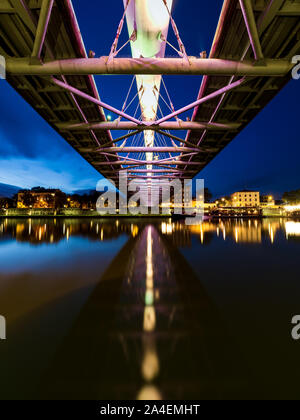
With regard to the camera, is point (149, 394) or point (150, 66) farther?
point (150, 66)

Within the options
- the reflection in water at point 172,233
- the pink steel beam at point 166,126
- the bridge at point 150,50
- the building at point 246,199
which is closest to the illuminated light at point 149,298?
the reflection in water at point 172,233

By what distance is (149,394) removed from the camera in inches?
71.0

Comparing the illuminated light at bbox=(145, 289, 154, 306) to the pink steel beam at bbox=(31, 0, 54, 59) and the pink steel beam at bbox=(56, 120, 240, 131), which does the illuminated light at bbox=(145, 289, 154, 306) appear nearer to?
the pink steel beam at bbox=(31, 0, 54, 59)

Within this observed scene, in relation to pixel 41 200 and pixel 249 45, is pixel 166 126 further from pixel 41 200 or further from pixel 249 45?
pixel 41 200

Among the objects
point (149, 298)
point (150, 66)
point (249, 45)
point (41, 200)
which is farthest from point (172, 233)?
point (41, 200)

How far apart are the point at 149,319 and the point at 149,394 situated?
1.16 meters

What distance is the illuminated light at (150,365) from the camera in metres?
1.96

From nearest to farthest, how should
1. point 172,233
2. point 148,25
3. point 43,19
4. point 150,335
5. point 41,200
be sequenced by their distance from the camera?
point 150,335 → point 43,19 → point 148,25 → point 172,233 → point 41,200

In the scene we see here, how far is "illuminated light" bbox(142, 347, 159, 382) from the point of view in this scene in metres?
1.96

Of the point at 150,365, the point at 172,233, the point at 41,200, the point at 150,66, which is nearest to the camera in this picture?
the point at 150,365

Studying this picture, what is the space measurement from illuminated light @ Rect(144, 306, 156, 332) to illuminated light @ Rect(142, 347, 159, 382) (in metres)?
0.43

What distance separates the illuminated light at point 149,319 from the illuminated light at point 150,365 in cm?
43

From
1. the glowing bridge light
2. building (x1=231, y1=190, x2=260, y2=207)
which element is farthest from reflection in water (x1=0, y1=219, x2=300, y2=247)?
building (x1=231, y1=190, x2=260, y2=207)

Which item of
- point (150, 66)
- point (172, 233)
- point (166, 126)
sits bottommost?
point (172, 233)
